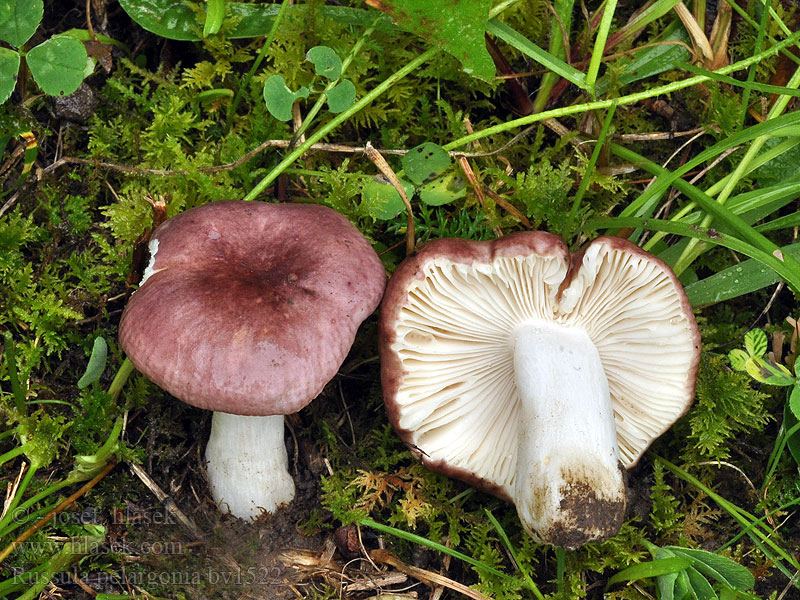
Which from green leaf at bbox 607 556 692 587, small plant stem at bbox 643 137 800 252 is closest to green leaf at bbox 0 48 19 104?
small plant stem at bbox 643 137 800 252

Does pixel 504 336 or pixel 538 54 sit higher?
pixel 538 54

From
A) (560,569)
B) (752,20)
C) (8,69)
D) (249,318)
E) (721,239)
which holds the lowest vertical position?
(560,569)

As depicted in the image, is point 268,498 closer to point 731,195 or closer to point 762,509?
point 762,509

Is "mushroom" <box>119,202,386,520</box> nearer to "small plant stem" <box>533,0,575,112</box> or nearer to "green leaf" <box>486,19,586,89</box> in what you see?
"green leaf" <box>486,19,586,89</box>

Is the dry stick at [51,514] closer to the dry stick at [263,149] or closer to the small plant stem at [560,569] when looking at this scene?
the dry stick at [263,149]

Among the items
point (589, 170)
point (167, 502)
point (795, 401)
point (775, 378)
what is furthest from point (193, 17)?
point (795, 401)

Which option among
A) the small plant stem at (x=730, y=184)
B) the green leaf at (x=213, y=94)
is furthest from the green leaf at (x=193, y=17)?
the small plant stem at (x=730, y=184)

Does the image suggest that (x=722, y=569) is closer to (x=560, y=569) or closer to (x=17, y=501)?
(x=560, y=569)

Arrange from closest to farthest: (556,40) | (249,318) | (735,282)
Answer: (249,318) → (735,282) → (556,40)

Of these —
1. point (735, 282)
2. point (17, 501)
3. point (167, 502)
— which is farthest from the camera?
point (735, 282)
